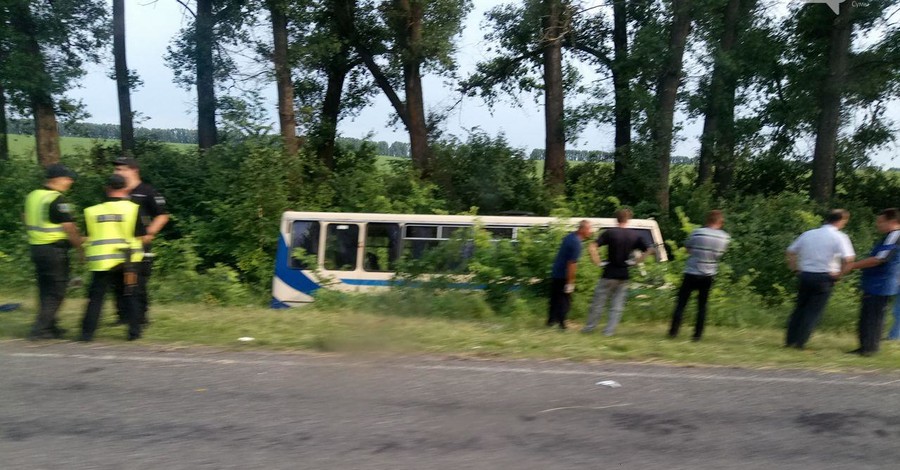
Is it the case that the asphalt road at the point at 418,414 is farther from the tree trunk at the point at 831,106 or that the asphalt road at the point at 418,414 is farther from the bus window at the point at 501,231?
the tree trunk at the point at 831,106

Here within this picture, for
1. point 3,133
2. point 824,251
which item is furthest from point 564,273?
point 3,133

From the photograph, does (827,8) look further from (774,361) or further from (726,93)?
(774,361)

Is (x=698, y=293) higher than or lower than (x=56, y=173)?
lower

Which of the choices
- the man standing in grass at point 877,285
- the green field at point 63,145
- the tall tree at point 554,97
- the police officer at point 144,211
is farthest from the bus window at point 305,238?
the green field at point 63,145

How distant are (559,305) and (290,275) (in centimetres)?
689

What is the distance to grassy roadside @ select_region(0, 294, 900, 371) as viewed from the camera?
775 centimetres

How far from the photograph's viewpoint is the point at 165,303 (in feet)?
43.0

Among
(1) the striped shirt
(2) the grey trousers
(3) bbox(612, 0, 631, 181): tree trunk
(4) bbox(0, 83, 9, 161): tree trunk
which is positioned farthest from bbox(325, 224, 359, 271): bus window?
(4) bbox(0, 83, 9, 161): tree trunk

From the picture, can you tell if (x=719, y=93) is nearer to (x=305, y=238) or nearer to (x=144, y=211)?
(x=305, y=238)

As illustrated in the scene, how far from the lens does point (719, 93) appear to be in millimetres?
24266

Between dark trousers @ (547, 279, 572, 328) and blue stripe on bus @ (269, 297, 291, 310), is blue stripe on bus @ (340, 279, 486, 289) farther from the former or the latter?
dark trousers @ (547, 279, 572, 328)

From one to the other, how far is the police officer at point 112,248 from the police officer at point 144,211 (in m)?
0.16

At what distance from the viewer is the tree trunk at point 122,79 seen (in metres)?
26.2

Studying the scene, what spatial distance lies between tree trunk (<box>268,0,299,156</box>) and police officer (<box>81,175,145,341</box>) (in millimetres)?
A: 15169
